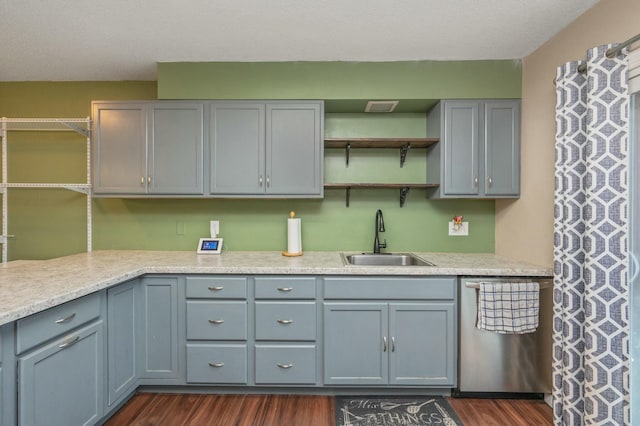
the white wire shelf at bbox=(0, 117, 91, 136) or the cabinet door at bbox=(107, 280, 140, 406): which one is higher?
the white wire shelf at bbox=(0, 117, 91, 136)

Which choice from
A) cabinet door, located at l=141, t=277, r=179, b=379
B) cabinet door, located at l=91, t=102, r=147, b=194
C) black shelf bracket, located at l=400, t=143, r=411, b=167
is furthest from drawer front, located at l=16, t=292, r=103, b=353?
black shelf bracket, located at l=400, t=143, r=411, b=167

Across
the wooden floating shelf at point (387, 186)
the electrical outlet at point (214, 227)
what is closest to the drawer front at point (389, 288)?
the wooden floating shelf at point (387, 186)

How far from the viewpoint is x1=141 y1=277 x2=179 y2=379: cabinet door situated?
2170mm

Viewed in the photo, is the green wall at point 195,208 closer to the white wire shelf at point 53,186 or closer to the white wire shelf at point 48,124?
the white wire shelf at point 48,124

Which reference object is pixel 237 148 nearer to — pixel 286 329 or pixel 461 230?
pixel 286 329

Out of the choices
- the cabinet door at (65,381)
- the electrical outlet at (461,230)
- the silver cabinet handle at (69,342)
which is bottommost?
the cabinet door at (65,381)

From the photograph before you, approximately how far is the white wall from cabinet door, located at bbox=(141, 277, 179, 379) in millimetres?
2477

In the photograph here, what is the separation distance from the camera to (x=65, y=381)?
5.07 ft

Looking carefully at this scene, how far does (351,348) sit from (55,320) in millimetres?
1616

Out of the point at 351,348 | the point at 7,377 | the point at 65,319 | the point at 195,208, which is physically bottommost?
the point at 351,348

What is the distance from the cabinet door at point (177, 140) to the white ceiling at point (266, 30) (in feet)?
1.26

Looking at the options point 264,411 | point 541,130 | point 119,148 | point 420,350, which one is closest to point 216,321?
point 264,411

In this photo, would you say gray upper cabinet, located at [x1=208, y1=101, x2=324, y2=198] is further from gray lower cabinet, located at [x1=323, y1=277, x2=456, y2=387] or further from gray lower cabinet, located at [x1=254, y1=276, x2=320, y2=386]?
gray lower cabinet, located at [x1=323, y1=277, x2=456, y2=387]

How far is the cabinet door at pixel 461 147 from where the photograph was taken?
243cm
